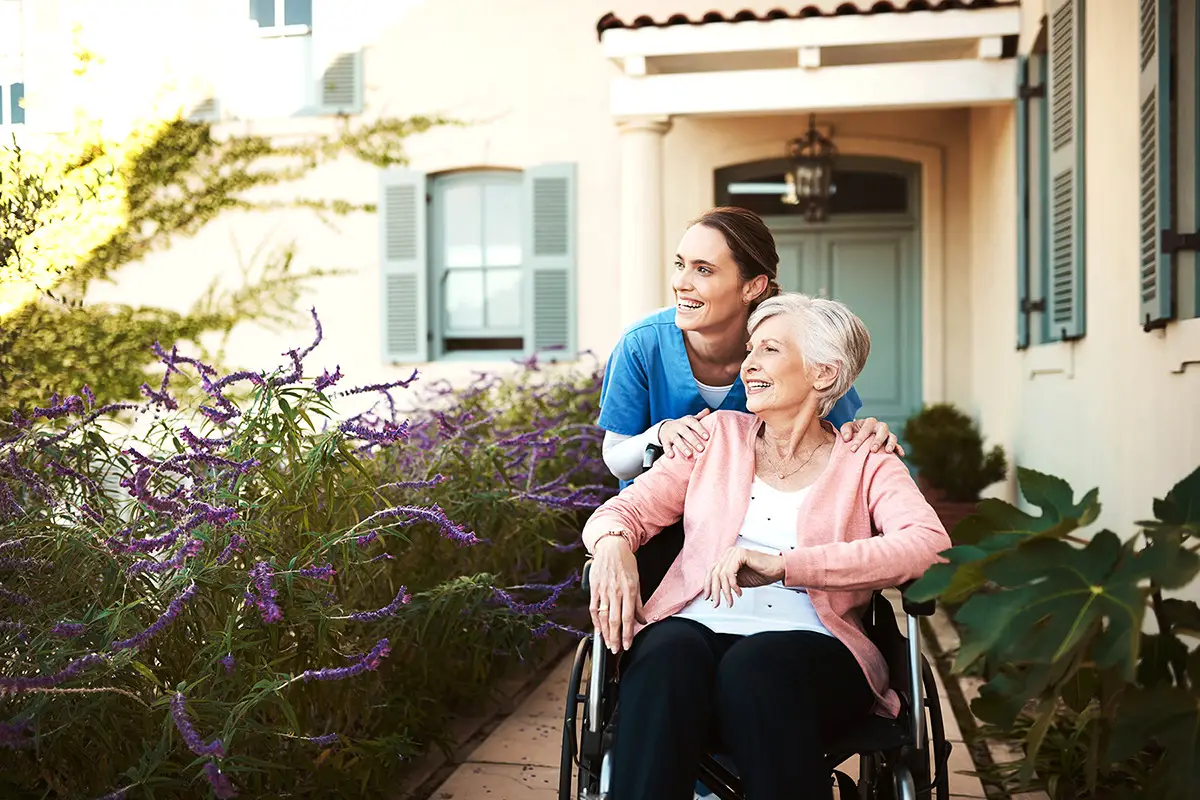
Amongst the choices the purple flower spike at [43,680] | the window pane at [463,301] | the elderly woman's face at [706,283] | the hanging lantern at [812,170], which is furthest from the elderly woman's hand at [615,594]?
the window pane at [463,301]

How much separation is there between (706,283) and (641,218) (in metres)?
4.47

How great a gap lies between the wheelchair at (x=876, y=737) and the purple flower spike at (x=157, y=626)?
2.17ft

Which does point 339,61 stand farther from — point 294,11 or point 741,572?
point 741,572

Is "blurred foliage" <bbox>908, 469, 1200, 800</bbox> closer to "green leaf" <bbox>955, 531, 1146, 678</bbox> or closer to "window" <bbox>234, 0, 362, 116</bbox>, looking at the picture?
"green leaf" <bbox>955, 531, 1146, 678</bbox>

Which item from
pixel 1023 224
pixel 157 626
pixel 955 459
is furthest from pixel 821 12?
pixel 157 626

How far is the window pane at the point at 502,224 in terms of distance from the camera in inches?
319

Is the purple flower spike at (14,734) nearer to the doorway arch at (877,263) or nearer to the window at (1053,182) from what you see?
the window at (1053,182)

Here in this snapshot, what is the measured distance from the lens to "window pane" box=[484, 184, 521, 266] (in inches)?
319

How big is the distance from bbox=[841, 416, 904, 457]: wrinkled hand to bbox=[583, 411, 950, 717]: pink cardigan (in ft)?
0.06

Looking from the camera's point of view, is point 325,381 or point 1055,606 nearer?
point 1055,606

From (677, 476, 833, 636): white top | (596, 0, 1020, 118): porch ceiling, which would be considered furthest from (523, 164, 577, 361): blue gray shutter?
(677, 476, 833, 636): white top

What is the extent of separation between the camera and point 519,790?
280cm

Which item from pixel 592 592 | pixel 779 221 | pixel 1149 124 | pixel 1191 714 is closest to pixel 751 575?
pixel 592 592

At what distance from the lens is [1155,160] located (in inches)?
122
